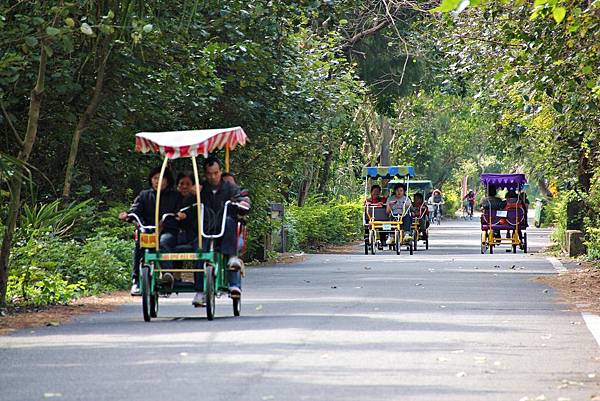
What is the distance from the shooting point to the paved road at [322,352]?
32.0 feet

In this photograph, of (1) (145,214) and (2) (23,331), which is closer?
(2) (23,331)

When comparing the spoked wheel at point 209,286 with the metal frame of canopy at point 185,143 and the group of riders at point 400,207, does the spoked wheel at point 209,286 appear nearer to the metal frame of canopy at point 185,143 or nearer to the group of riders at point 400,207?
the metal frame of canopy at point 185,143

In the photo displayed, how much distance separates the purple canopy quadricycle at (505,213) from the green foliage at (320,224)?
5089 mm

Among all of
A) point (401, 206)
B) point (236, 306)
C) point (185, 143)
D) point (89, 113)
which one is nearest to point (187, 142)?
point (185, 143)

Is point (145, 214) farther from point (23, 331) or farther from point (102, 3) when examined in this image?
point (102, 3)

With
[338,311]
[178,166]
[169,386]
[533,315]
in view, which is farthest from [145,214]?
[178,166]

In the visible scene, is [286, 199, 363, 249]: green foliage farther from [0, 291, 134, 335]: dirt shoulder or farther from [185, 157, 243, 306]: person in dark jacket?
[185, 157, 243, 306]: person in dark jacket

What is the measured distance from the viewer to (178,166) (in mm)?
27438

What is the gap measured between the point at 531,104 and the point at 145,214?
949cm

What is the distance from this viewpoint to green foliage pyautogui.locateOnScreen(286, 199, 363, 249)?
3875 centimetres

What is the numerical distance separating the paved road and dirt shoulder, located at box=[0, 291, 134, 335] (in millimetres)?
345

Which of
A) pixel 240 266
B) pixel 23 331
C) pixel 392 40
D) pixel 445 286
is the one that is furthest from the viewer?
pixel 392 40

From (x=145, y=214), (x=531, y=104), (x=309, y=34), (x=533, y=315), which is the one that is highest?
(x=309, y=34)

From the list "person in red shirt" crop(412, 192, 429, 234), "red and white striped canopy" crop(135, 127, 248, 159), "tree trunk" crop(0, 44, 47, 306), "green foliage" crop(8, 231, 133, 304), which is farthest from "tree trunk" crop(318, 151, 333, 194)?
"red and white striped canopy" crop(135, 127, 248, 159)
